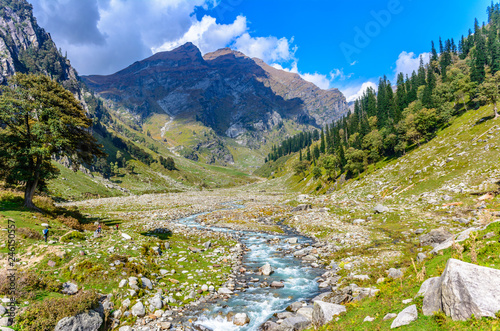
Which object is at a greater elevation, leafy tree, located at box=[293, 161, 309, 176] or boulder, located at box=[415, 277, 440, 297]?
leafy tree, located at box=[293, 161, 309, 176]

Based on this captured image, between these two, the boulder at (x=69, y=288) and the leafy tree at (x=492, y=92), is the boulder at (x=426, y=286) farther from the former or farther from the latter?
the leafy tree at (x=492, y=92)

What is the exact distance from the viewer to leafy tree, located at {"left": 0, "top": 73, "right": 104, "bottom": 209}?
2328 cm

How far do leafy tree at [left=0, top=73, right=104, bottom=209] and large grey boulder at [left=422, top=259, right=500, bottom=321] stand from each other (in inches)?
1260

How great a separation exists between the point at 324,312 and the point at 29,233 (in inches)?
857

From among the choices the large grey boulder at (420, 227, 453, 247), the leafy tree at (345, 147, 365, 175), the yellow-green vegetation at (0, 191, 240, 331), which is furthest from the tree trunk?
the leafy tree at (345, 147, 365, 175)

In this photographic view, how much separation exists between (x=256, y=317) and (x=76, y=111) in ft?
100

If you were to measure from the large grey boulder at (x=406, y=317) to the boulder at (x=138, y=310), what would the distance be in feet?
41.7

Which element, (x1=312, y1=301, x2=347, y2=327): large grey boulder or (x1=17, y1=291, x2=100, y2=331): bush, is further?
(x1=312, y1=301, x2=347, y2=327): large grey boulder

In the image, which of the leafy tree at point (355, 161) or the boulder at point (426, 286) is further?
the leafy tree at point (355, 161)

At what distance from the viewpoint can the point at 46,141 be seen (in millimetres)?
24234

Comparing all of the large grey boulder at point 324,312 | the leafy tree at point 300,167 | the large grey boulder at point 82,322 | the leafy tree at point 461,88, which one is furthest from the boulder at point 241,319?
the leafy tree at point 300,167

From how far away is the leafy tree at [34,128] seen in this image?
23.3 metres

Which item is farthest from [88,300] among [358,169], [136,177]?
[136,177]

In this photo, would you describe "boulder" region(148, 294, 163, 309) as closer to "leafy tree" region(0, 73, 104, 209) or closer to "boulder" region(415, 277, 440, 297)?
"boulder" region(415, 277, 440, 297)
